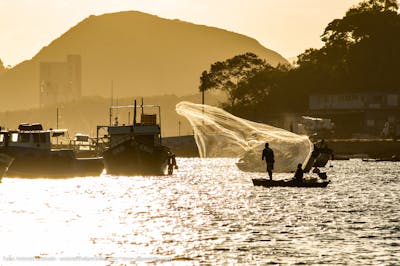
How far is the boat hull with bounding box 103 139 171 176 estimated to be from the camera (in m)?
108

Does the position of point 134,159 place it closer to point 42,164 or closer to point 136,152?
point 136,152

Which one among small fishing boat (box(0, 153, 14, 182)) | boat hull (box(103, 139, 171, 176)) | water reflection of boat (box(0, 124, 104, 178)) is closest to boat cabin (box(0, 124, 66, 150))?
water reflection of boat (box(0, 124, 104, 178))

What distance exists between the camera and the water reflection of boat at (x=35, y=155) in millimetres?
103250

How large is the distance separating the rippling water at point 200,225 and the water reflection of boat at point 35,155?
13.6 metres

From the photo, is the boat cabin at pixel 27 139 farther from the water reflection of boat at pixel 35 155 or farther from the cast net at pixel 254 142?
the cast net at pixel 254 142

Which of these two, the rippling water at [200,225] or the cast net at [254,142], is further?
the cast net at [254,142]

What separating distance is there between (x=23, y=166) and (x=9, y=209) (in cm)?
3933

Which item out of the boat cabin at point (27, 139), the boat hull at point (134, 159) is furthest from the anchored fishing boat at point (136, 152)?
the boat cabin at point (27, 139)

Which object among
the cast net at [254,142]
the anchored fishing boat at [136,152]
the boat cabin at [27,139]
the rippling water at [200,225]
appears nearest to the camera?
the rippling water at [200,225]

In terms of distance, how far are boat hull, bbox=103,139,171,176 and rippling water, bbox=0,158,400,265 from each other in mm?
18079

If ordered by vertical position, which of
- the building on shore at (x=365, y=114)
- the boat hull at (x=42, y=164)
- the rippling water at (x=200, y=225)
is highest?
the building on shore at (x=365, y=114)

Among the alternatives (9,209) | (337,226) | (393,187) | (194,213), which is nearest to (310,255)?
(337,226)

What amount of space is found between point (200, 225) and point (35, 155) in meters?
53.0

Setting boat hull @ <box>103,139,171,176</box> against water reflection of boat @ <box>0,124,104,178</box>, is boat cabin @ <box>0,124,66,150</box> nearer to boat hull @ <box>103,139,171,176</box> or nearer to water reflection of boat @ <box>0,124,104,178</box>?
Result: water reflection of boat @ <box>0,124,104,178</box>
